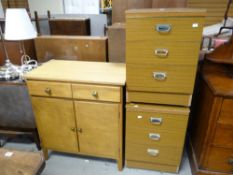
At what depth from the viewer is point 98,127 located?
1.40 meters

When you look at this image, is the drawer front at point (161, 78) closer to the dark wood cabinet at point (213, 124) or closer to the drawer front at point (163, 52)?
the drawer front at point (163, 52)

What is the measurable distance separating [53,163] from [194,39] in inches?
58.8

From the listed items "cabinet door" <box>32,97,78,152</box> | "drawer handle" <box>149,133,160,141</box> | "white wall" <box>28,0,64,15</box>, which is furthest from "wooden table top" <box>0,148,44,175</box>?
"white wall" <box>28,0,64,15</box>

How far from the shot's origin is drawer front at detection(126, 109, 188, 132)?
1.26 m

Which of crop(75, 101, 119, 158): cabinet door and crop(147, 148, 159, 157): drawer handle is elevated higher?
crop(75, 101, 119, 158): cabinet door

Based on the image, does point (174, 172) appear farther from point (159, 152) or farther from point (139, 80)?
point (139, 80)

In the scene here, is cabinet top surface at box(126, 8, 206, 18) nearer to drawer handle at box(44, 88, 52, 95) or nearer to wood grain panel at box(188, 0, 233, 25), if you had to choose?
drawer handle at box(44, 88, 52, 95)

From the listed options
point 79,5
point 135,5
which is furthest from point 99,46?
point 79,5

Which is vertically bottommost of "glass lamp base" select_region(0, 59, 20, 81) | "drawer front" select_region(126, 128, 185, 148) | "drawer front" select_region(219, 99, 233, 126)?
"drawer front" select_region(126, 128, 185, 148)

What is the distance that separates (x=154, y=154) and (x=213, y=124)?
0.50m

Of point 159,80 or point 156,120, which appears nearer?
point 159,80

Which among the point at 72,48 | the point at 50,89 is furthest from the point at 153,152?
the point at 72,48

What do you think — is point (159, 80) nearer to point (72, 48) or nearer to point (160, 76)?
point (160, 76)

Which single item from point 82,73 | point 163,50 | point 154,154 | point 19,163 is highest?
point 163,50
